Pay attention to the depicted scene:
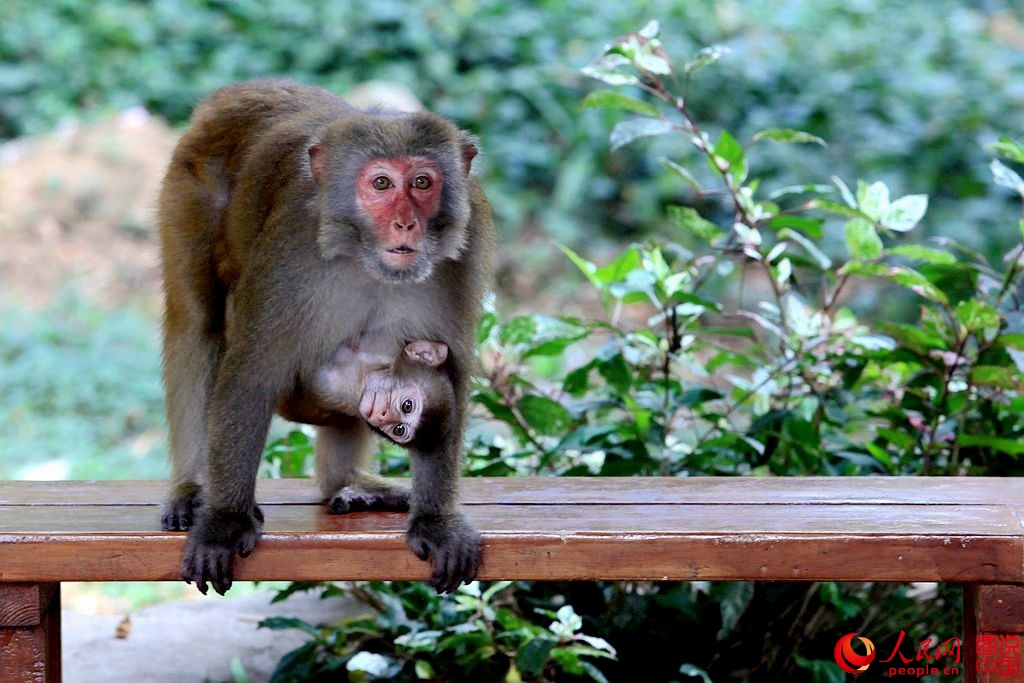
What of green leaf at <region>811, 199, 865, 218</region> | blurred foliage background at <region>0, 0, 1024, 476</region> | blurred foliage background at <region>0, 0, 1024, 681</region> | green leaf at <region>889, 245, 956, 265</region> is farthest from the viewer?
blurred foliage background at <region>0, 0, 1024, 476</region>

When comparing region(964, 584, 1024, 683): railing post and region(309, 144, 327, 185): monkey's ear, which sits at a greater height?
region(309, 144, 327, 185): monkey's ear

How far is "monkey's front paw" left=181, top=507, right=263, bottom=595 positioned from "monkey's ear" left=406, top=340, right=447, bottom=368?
560 mm

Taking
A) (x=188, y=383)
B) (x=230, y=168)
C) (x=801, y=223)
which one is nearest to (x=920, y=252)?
(x=801, y=223)

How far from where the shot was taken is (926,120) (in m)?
11.0

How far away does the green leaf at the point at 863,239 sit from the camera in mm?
4656

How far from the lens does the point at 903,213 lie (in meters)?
4.63

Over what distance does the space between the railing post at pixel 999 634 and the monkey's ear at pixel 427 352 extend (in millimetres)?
1384

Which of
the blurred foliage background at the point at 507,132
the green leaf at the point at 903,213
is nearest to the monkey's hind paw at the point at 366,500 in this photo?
the green leaf at the point at 903,213

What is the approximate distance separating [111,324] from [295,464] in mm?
5243

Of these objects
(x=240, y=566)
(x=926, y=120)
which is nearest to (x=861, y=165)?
(x=926, y=120)

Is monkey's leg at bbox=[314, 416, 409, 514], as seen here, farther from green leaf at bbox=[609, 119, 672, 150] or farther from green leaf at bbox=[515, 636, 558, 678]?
green leaf at bbox=[609, 119, 672, 150]

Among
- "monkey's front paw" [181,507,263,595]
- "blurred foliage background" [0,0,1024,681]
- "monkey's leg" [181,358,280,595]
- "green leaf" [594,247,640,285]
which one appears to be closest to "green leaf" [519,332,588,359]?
"green leaf" [594,247,640,285]

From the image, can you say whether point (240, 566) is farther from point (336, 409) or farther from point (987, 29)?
point (987, 29)

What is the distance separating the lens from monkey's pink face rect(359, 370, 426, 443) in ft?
11.1
